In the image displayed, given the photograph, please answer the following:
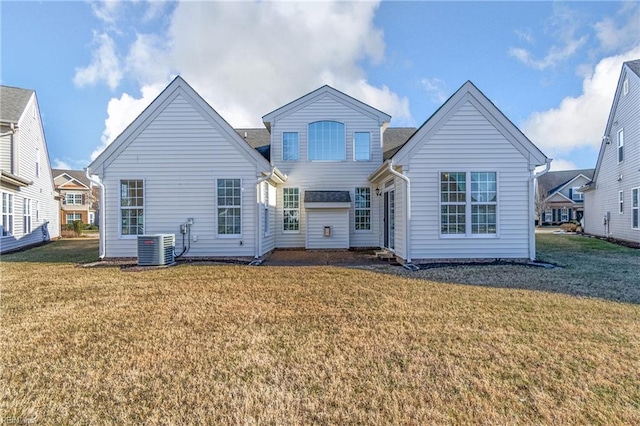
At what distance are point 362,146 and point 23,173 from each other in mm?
16987

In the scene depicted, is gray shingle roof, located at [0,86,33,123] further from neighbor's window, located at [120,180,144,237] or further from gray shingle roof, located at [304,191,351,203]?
gray shingle roof, located at [304,191,351,203]

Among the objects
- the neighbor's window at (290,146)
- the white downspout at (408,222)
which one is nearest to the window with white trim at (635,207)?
the white downspout at (408,222)

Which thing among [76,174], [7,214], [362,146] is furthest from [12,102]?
[76,174]

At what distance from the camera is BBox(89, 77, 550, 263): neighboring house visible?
1011 cm

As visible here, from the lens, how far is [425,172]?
1012 cm

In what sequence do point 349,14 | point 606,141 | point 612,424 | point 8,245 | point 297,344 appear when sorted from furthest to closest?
point 606,141, point 8,245, point 349,14, point 297,344, point 612,424

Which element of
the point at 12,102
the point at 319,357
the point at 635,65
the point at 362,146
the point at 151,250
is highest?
the point at 635,65

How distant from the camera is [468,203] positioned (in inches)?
400

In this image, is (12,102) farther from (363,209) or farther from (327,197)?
(363,209)

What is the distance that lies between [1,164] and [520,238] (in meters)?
21.6

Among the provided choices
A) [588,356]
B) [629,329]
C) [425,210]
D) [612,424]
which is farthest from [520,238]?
[612,424]

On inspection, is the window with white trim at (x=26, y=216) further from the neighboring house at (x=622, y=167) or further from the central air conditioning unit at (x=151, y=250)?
the neighboring house at (x=622, y=167)

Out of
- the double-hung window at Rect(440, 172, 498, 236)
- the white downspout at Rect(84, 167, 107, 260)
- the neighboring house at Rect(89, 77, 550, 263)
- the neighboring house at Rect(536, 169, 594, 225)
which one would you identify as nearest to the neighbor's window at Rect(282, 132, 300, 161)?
the neighboring house at Rect(89, 77, 550, 263)

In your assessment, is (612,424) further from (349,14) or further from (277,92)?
(277,92)
